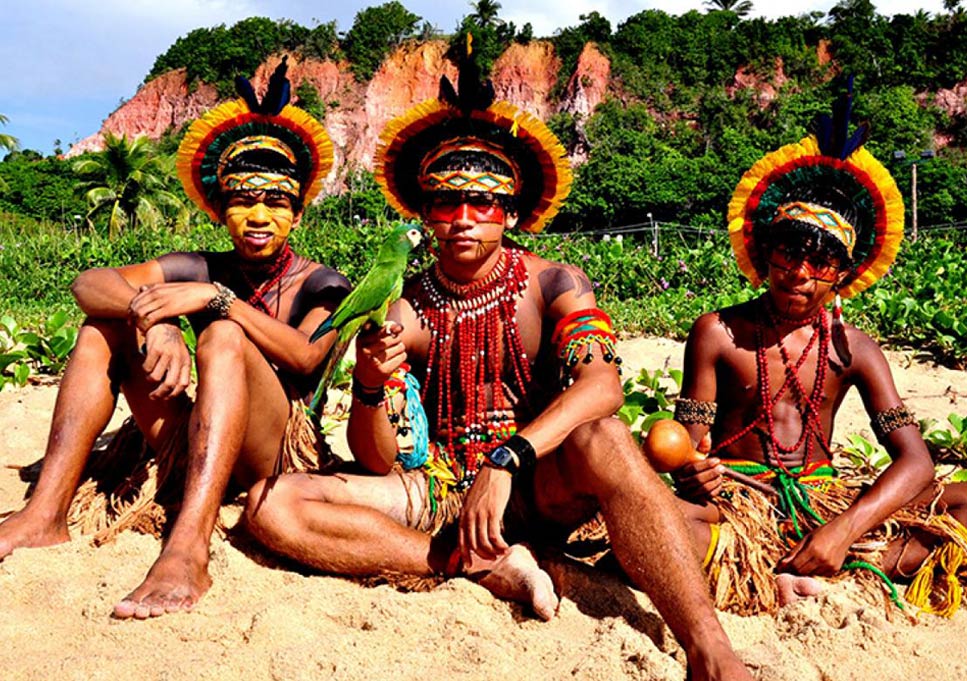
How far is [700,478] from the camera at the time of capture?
107 inches

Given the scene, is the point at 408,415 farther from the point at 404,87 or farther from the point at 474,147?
the point at 404,87

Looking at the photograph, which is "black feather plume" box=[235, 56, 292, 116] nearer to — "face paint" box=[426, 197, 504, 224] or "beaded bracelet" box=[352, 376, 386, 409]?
"face paint" box=[426, 197, 504, 224]

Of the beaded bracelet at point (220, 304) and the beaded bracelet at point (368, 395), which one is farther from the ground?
the beaded bracelet at point (220, 304)

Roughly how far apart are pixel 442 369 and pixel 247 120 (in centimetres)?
122

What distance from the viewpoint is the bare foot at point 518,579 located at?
2.40m

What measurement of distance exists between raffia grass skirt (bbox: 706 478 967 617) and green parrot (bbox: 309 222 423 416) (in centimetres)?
131

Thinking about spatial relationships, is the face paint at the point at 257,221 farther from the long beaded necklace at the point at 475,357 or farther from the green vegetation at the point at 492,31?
the green vegetation at the point at 492,31

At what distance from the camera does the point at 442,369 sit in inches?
116

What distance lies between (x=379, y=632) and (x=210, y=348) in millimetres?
1015

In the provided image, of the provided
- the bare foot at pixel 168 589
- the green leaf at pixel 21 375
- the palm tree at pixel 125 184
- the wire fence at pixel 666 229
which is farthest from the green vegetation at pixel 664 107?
the bare foot at pixel 168 589

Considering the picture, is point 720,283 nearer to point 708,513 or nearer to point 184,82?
point 708,513

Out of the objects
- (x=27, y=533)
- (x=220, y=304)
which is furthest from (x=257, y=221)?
(x=27, y=533)

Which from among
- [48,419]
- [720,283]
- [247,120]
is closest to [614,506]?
[247,120]

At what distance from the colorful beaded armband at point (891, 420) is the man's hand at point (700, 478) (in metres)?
0.65
